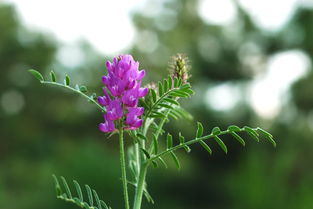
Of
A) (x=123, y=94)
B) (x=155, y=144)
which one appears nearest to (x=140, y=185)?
(x=155, y=144)

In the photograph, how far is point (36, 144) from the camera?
979 inches

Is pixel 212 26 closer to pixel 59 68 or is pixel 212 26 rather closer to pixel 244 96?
pixel 244 96

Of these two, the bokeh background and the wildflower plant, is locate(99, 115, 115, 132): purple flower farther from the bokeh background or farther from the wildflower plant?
the bokeh background

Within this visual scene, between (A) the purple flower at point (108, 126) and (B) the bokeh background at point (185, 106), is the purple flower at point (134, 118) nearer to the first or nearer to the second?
(A) the purple flower at point (108, 126)

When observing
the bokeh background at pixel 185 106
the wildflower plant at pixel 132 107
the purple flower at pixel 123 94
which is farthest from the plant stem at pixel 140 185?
the bokeh background at pixel 185 106

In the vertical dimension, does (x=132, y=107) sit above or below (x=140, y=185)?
above

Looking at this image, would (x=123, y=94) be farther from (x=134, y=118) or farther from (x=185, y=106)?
(x=185, y=106)

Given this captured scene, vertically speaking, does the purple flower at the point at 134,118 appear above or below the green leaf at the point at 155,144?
above

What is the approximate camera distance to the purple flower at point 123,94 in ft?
4.09

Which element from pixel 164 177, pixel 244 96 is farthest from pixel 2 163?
pixel 244 96

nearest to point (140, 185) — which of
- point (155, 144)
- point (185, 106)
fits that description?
point (155, 144)

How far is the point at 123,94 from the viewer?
1.26 meters

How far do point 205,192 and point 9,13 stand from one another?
1383 centimetres

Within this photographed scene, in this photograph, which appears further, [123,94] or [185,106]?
[185,106]
